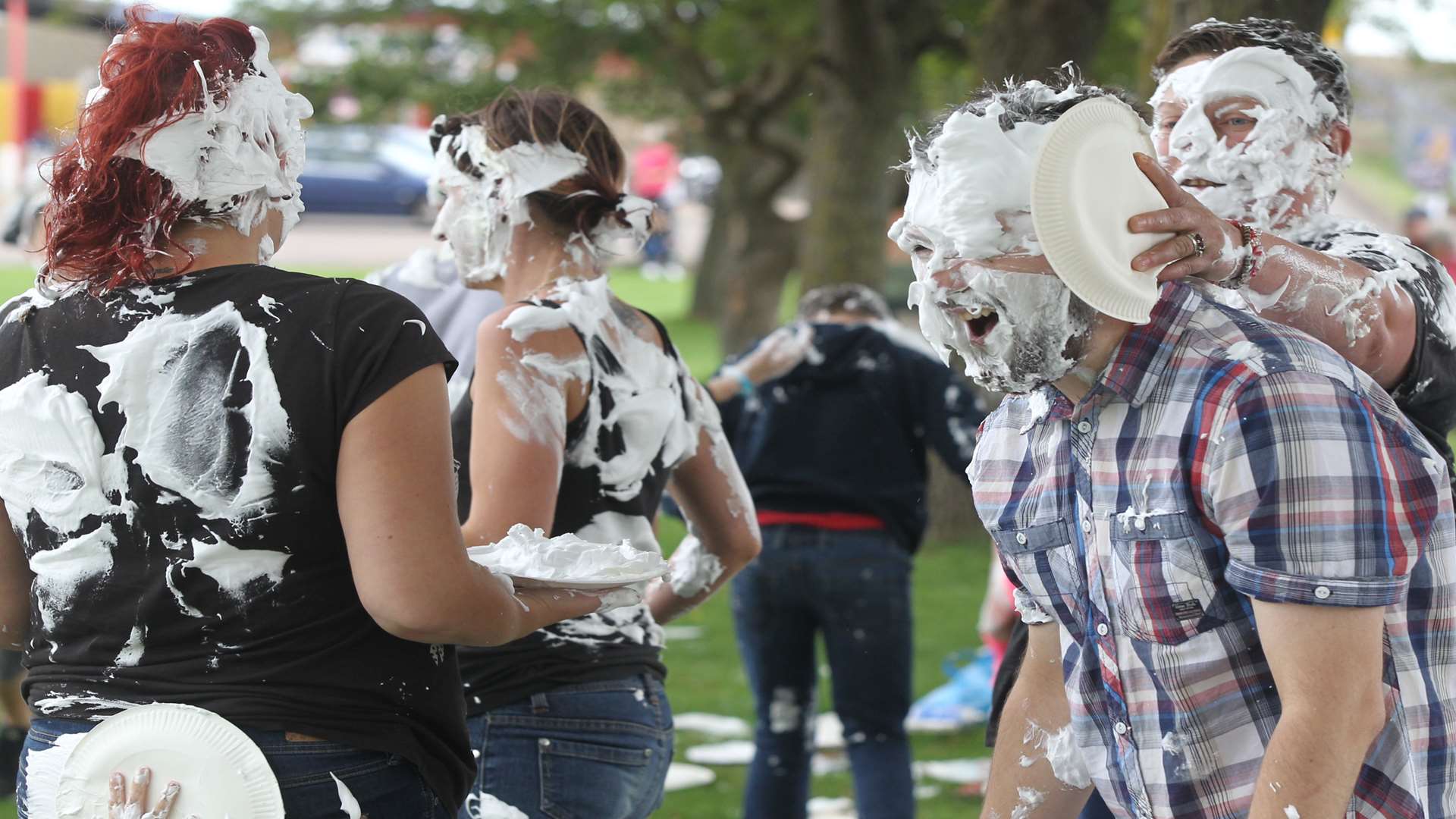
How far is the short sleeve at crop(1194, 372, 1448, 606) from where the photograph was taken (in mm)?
1684

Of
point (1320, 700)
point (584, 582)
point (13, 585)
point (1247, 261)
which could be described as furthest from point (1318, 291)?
point (13, 585)

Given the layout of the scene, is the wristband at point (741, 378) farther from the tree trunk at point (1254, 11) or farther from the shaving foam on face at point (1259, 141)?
the shaving foam on face at point (1259, 141)

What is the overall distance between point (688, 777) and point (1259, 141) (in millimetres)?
3320

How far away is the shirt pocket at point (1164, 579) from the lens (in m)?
1.81

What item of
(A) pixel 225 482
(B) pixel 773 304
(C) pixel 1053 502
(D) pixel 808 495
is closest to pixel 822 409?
(D) pixel 808 495

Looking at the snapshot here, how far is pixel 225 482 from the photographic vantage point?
72.7 inches

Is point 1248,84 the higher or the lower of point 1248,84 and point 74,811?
the higher

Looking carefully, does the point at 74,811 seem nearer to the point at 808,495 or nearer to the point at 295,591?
the point at 295,591

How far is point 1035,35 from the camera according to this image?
317 inches

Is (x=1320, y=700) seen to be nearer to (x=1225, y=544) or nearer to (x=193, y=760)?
(x=1225, y=544)

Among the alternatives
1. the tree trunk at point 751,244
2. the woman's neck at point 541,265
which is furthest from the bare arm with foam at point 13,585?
the tree trunk at point 751,244

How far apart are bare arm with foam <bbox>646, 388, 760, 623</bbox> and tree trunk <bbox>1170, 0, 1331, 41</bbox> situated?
2447 mm

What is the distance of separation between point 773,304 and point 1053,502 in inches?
463

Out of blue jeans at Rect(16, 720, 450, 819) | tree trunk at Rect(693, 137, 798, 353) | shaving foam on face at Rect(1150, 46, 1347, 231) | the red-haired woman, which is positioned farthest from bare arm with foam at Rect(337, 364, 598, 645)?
tree trunk at Rect(693, 137, 798, 353)
